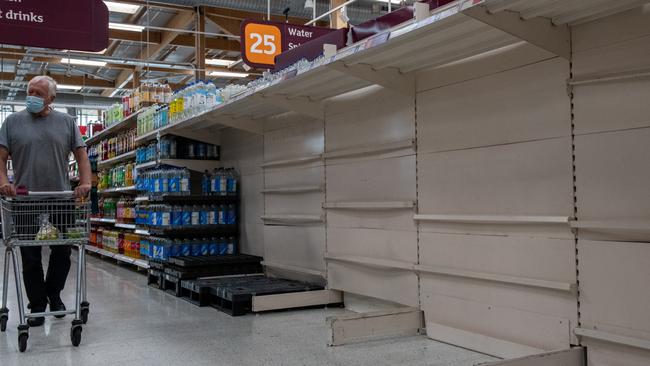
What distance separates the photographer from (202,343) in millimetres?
3736

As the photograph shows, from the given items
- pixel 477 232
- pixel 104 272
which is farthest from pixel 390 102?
pixel 104 272

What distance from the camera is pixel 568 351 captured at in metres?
2.74

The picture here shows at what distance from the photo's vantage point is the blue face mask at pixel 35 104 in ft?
13.6

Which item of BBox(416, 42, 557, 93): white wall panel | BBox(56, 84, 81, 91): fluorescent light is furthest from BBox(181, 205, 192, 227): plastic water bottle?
BBox(56, 84, 81, 91): fluorescent light

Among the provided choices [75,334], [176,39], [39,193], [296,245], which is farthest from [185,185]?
[176,39]

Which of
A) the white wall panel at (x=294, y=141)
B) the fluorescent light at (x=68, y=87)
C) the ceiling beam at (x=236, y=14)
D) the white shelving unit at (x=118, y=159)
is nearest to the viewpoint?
the white wall panel at (x=294, y=141)

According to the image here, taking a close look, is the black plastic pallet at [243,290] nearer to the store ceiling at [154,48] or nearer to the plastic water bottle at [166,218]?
the plastic water bottle at [166,218]

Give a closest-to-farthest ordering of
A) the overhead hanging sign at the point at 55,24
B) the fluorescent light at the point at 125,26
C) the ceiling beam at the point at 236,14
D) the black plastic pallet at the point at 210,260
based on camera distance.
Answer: the overhead hanging sign at the point at 55,24, the black plastic pallet at the point at 210,260, the ceiling beam at the point at 236,14, the fluorescent light at the point at 125,26

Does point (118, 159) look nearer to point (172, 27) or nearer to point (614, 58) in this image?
point (172, 27)

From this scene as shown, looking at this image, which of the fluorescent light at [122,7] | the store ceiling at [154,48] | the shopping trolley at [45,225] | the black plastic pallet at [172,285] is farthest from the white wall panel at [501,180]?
the fluorescent light at [122,7]

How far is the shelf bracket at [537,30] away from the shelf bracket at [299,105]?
235cm

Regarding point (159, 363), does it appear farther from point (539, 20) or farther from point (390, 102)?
point (539, 20)

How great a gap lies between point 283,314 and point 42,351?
170 cm

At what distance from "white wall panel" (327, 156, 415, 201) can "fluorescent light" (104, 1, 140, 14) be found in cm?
709
